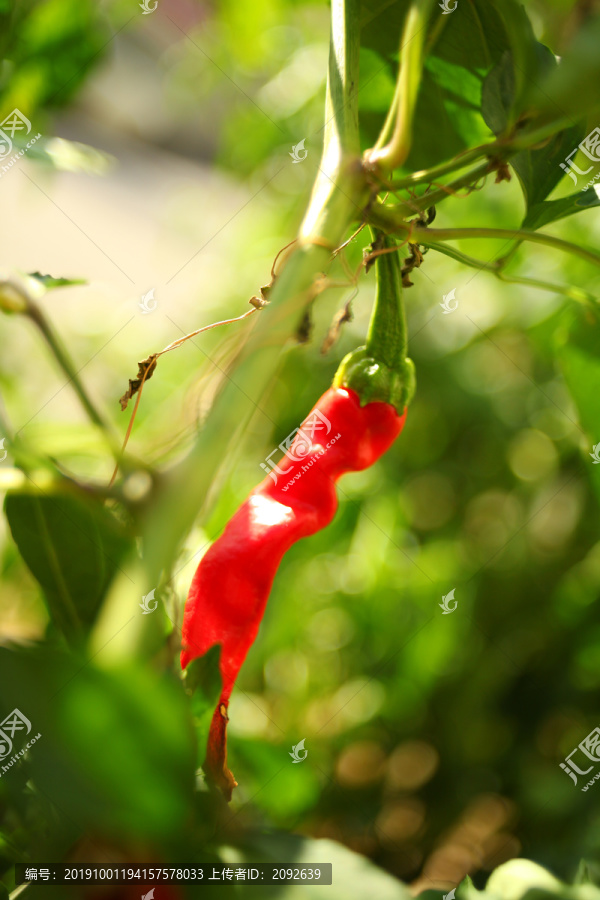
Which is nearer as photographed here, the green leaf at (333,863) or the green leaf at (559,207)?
the green leaf at (333,863)

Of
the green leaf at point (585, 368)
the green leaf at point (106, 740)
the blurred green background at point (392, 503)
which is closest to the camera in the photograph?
the green leaf at point (106, 740)

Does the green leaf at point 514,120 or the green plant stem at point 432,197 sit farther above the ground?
the green leaf at point 514,120

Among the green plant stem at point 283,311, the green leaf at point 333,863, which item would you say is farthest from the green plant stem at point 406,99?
the green leaf at point 333,863

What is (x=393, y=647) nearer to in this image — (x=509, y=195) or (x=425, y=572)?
(x=425, y=572)

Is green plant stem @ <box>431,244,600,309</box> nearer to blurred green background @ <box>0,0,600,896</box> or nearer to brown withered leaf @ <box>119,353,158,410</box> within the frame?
blurred green background @ <box>0,0,600,896</box>

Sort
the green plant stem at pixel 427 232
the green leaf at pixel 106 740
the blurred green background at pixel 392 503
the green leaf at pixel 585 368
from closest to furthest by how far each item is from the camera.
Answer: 1. the green leaf at pixel 106 740
2. the green plant stem at pixel 427 232
3. the green leaf at pixel 585 368
4. the blurred green background at pixel 392 503

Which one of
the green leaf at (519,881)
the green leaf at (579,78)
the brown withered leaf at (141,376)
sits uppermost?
the green leaf at (579,78)

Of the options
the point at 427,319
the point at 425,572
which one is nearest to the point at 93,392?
the point at 427,319

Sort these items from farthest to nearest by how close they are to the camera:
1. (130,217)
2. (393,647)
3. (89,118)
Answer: (89,118) < (130,217) < (393,647)

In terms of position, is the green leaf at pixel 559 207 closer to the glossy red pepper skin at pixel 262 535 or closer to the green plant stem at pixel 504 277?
the green plant stem at pixel 504 277
